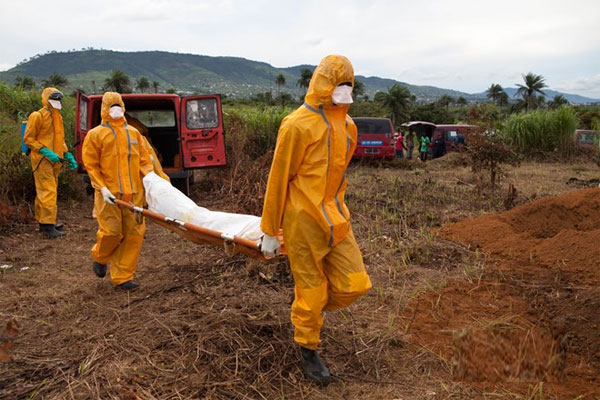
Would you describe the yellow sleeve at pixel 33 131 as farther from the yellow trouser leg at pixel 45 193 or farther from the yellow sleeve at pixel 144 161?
the yellow sleeve at pixel 144 161

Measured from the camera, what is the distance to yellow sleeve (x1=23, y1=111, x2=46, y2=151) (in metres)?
5.99

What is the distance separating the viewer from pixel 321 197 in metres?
2.50

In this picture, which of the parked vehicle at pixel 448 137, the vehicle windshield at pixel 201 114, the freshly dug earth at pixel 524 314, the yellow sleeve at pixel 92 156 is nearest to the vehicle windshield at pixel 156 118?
the vehicle windshield at pixel 201 114

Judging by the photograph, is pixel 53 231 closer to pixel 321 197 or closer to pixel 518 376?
pixel 321 197

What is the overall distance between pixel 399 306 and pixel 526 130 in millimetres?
14582

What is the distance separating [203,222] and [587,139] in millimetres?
17882

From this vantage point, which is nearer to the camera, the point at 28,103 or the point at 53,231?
the point at 53,231

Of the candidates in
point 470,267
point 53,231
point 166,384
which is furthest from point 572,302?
point 53,231

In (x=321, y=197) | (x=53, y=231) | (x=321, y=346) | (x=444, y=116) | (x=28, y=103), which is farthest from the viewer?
(x=444, y=116)

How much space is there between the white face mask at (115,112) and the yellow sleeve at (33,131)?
2.64 metres

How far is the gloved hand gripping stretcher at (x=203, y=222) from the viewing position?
9.11 feet

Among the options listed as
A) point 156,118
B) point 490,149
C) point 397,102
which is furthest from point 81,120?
point 397,102

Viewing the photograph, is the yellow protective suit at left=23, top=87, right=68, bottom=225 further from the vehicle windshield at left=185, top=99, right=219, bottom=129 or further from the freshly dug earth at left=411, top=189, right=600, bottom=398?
the freshly dug earth at left=411, top=189, right=600, bottom=398

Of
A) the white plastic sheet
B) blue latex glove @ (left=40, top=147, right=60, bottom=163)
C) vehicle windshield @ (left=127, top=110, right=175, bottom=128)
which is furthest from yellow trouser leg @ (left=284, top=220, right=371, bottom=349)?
vehicle windshield @ (left=127, top=110, right=175, bottom=128)
